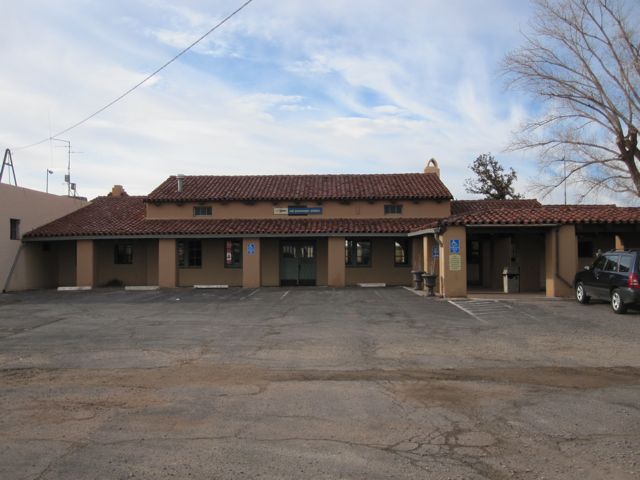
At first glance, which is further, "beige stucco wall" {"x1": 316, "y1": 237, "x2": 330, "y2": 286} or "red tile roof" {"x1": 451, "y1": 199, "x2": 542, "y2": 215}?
"red tile roof" {"x1": 451, "y1": 199, "x2": 542, "y2": 215}

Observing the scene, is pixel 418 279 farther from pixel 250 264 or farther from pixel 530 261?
pixel 250 264

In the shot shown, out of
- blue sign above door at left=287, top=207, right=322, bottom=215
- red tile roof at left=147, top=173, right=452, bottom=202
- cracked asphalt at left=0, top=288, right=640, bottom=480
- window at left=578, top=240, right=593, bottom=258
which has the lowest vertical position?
cracked asphalt at left=0, top=288, right=640, bottom=480

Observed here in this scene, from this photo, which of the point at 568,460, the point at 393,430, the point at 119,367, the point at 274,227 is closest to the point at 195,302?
the point at 274,227

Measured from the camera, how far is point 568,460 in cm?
448

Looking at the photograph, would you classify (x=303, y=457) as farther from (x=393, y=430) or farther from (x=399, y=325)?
(x=399, y=325)

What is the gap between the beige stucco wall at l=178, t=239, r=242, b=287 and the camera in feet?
87.1

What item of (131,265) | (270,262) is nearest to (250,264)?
(270,262)

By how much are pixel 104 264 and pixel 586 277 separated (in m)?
21.5

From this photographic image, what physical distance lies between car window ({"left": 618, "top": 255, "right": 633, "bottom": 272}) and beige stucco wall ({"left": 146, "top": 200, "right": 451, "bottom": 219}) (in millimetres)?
→ 12922

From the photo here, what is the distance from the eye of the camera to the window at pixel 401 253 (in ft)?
85.9

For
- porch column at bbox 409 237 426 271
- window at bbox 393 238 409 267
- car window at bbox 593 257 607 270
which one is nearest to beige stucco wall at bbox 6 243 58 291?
window at bbox 393 238 409 267

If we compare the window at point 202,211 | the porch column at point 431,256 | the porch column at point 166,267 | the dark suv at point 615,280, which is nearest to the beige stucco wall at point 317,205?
the window at point 202,211

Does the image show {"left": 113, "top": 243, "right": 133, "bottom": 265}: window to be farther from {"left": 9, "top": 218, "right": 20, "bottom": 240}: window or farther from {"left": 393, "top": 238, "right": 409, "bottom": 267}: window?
{"left": 393, "top": 238, "right": 409, "bottom": 267}: window

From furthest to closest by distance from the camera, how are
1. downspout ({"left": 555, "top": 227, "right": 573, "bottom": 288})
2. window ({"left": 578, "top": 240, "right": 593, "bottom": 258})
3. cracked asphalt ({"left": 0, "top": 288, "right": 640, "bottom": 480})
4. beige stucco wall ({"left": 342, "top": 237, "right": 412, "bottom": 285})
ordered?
beige stucco wall ({"left": 342, "top": 237, "right": 412, "bottom": 285}) → window ({"left": 578, "top": 240, "right": 593, "bottom": 258}) → downspout ({"left": 555, "top": 227, "right": 573, "bottom": 288}) → cracked asphalt ({"left": 0, "top": 288, "right": 640, "bottom": 480})
